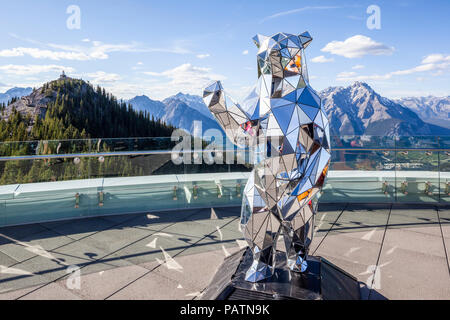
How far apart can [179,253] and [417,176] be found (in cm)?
650

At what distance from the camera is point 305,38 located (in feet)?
10.3

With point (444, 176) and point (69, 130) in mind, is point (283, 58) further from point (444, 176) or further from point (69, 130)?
point (69, 130)

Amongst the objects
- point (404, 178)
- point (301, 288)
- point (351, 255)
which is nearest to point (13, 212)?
point (301, 288)

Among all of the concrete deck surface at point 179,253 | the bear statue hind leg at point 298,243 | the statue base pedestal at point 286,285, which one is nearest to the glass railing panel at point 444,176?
the concrete deck surface at point 179,253

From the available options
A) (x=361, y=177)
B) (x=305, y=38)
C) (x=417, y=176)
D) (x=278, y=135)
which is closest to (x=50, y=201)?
(x=278, y=135)

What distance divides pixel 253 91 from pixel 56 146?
18.4 feet

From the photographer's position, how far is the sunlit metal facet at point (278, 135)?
2.97 metres

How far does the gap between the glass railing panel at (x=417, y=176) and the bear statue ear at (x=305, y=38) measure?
6026 millimetres

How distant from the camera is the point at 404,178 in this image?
7.73 m

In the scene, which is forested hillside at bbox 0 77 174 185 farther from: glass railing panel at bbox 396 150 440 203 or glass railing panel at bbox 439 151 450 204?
glass railing panel at bbox 439 151 450 204

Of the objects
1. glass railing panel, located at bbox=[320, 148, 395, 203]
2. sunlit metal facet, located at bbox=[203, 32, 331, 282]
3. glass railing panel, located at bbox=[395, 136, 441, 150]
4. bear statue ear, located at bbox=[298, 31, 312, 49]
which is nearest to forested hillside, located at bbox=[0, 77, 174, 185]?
glass railing panel, located at bbox=[320, 148, 395, 203]

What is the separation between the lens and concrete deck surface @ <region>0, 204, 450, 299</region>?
149 inches

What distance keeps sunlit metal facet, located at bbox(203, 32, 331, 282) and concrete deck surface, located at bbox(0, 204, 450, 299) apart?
53.1 inches

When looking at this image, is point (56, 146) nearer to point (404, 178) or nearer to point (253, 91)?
point (253, 91)
